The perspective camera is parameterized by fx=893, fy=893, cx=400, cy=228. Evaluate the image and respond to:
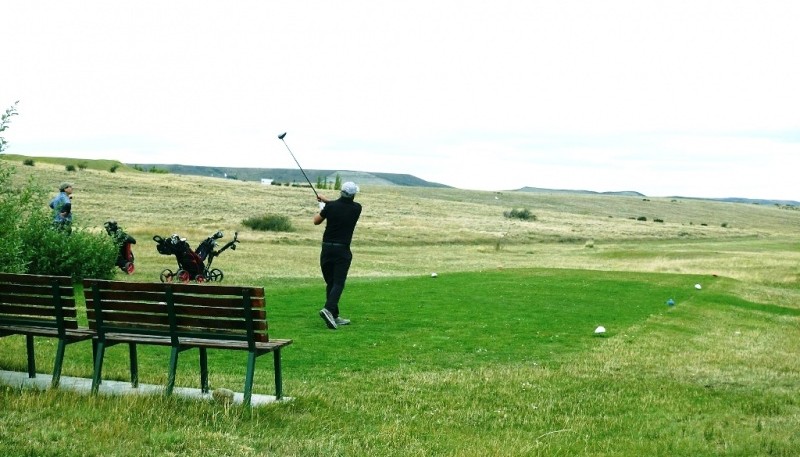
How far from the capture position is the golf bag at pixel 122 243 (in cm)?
2334

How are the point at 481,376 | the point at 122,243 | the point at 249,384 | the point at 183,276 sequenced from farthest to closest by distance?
the point at 183,276
the point at 122,243
the point at 481,376
the point at 249,384

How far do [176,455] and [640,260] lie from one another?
40607 millimetres

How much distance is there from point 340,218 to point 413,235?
4583 cm

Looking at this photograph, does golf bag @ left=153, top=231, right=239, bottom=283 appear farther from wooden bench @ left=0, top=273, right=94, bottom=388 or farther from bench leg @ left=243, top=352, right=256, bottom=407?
bench leg @ left=243, top=352, right=256, bottom=407

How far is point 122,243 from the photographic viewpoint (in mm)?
23812

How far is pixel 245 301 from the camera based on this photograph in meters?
8.30

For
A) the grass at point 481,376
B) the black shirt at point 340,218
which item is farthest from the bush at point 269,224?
the black shirt at point 340,218

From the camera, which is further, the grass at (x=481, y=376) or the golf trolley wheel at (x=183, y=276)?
the golf trolley wheel at (x=183, y=276)

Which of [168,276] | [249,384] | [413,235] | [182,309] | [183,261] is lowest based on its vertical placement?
[413,235]

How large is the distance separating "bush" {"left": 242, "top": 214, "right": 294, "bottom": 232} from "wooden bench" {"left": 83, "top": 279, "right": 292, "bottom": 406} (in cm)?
4644

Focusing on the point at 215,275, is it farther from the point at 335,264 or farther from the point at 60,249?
the point at 335,264

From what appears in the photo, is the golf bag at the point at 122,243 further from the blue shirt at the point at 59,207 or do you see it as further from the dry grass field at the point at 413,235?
the blue shirt at the point at 59,207

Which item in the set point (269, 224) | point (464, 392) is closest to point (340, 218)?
point (464, 392)

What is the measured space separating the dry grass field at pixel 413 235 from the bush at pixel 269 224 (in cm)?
123
